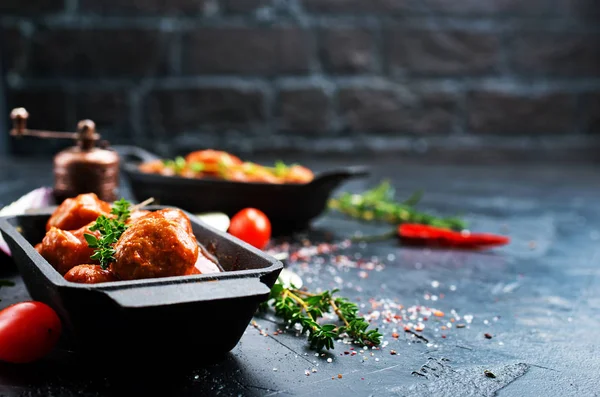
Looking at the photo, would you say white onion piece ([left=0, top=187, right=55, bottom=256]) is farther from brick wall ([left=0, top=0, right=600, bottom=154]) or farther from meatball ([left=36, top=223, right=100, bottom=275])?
brick wall ([left=0, top=0, right=600, bottom=154])

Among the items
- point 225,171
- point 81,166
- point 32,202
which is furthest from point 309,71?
point 32,202

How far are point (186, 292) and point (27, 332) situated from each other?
1.07 ft

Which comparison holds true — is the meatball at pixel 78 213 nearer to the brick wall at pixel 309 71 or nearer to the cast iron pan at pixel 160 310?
the cast iron pan at pixel 160 310

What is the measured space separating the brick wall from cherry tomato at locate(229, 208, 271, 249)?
2.20m

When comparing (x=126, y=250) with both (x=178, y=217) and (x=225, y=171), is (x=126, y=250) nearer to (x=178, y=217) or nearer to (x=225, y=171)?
(x=178, y=217)

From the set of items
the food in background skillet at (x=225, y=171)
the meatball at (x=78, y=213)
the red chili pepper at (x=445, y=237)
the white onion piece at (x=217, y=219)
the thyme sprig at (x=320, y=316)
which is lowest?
the red chili pepper at (x=445, y=237)

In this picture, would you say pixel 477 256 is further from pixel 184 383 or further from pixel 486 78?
pixel 486 78

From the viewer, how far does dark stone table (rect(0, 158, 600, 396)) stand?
1114 mm

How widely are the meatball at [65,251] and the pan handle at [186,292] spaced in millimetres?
269

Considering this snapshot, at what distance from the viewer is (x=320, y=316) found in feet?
4.47

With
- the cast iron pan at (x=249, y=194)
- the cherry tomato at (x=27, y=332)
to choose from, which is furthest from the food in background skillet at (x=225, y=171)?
the cherry tomato at (x=27, y=332)

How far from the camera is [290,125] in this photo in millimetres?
4195

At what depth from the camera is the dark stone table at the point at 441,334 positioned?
1114 mm

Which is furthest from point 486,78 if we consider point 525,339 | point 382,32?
point 525,339
